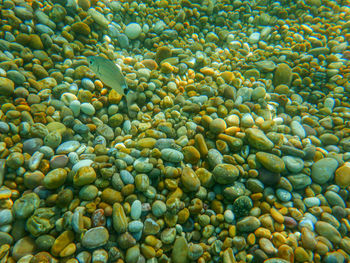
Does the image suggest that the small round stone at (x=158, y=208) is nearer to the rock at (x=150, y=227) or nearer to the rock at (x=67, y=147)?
the rock at (x=150, y=227)

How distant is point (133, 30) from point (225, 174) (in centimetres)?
284

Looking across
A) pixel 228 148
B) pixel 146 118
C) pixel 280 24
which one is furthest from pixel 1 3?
pixel 280 24

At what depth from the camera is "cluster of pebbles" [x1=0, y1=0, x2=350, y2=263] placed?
4.81 ft

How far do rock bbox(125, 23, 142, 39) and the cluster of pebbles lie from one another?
1.0 inches

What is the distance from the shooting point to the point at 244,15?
3.55 metres

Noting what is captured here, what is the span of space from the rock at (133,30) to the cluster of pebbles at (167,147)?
0.02 meters

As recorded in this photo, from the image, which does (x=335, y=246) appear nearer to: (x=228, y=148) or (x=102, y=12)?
(x=228, y=148)

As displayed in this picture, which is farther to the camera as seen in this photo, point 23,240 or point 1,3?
point 1,3

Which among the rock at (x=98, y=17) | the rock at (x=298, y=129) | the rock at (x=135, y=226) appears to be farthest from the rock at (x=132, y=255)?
the rock at (x=98, y=17)

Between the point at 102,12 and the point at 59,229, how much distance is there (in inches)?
128

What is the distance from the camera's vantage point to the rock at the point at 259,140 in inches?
72.0

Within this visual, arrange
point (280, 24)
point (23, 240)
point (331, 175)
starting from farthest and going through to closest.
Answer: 1. point (280, 24)
2. point (331, 175)
3. point (23, 240)

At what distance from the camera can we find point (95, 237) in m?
1.39

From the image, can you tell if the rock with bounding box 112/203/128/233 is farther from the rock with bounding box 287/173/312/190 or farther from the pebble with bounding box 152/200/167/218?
the rock with bounding box 287/173/312/190
